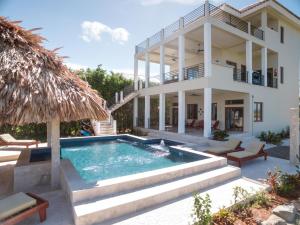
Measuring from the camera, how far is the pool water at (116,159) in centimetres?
880

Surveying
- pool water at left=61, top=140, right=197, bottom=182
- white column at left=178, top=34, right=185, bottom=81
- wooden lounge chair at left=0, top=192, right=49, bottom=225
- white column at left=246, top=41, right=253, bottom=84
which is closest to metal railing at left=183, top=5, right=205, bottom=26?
white column at left=178, top=34, right=185, bottom=81

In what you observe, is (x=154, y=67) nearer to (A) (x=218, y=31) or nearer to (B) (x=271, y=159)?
(A) (x=218, y=31)

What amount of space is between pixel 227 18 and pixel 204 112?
26.5 ft

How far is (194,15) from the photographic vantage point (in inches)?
597

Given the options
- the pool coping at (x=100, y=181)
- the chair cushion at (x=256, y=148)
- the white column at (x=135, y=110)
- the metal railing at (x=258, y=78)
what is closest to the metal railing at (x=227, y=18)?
the metal railing at (x=258, y=78)

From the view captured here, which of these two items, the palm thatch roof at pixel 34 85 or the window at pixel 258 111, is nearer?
the palm thatch roof at pixel 34 85

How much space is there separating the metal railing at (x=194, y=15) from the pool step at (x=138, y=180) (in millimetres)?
11062

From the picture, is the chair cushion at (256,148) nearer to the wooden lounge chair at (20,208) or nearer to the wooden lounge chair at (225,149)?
the wooden lounge chair at (225,149)

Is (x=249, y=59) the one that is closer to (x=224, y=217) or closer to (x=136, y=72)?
(x=136, y=72)

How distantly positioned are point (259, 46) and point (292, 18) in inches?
235

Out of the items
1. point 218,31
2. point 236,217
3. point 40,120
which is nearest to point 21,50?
point 40,120

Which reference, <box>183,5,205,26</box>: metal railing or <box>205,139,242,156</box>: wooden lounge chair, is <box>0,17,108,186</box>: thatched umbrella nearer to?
<box>205,139,242,156</box>: wooden lounge chair

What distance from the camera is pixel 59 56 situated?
6570mm

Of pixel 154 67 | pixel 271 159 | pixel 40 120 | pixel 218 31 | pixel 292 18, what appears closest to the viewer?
pixel 40 120
